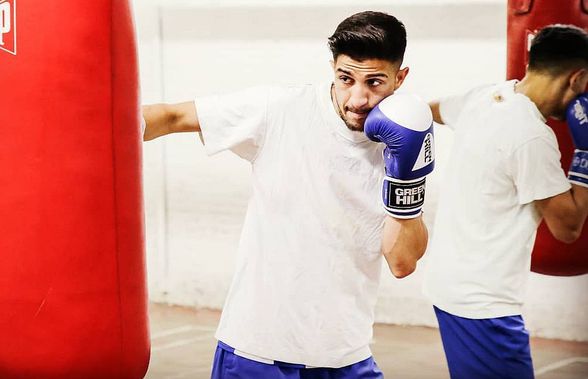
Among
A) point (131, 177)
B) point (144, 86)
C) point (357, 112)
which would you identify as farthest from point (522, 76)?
point (144, 86)

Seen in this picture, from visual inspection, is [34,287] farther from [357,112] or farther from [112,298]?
[357,112]

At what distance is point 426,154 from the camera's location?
1.65m

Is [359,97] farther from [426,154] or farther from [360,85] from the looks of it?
[426,154]

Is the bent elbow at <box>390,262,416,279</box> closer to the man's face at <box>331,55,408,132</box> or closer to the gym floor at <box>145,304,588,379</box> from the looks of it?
the man's face at <box>331,55,408,132</box>

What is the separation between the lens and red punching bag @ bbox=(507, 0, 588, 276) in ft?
7.58

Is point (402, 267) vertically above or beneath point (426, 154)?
beneath

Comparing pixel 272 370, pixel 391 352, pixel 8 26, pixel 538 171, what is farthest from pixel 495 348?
pixel 8 26

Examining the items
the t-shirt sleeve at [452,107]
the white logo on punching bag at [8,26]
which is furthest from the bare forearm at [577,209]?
the white logo on punching bag at [8,26]

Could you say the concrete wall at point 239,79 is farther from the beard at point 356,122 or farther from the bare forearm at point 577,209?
the beard at point 356,122

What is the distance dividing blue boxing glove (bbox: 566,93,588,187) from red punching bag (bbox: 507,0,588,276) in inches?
6.0

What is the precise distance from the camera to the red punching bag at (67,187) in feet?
4.68

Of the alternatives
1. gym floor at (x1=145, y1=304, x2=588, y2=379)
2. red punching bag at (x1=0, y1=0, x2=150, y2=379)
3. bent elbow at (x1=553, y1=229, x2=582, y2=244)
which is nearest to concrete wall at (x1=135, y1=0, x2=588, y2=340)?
gym floor at (x1=145, y1=304, x2=588, y2=379)

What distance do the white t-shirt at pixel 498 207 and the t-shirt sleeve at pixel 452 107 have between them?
20 centimetres

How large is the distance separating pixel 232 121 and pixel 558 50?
3.11ft
